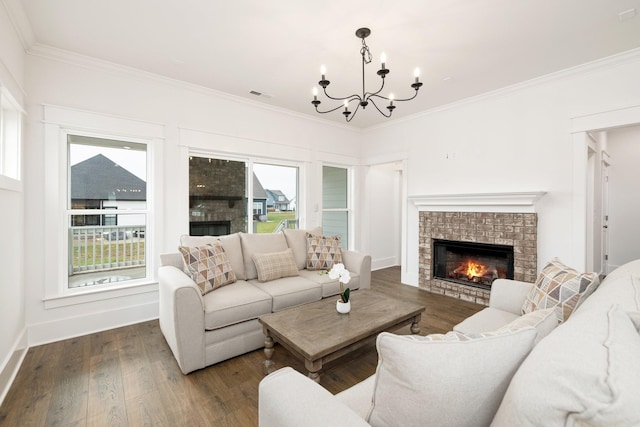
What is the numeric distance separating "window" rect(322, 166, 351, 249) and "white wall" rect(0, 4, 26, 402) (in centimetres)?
395

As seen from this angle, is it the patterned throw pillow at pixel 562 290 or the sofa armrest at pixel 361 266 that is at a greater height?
the patterned throw pillow at pixel 562 290

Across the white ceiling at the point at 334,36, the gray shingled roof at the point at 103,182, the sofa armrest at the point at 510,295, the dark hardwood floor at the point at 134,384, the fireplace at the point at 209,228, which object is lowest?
the dark hardwood floor at the point at 134,384

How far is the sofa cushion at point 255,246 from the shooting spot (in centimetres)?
318

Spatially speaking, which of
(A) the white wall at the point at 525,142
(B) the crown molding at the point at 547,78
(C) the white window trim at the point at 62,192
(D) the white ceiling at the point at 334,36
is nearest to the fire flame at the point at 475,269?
(A) the white wall at the point at 525,142

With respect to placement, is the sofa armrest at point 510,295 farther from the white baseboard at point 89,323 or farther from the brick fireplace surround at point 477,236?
the white baseboard at point 89,323

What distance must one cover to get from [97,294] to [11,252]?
890 mm

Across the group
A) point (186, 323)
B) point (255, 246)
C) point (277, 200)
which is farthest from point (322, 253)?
point (186, 323)

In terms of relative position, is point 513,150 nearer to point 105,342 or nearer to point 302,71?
point 302,71

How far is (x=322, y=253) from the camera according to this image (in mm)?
3648

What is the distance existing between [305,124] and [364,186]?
5.65 ft

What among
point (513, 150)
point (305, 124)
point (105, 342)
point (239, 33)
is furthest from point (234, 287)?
point (513, 150)

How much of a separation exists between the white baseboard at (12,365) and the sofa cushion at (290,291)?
74.5 inches

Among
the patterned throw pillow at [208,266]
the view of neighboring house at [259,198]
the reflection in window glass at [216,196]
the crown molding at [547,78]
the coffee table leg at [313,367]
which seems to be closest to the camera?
the coffee table leg at [313,367]

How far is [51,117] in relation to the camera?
2795 mm
